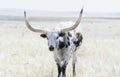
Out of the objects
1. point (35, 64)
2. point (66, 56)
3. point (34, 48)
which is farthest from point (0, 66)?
point (34, 48)

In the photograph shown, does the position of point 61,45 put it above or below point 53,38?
below

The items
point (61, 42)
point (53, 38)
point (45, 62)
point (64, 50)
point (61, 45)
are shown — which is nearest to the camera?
point (53, 38)

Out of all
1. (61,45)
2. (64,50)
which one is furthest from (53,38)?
(64,50)

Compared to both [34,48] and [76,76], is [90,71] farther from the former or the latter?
[34,48]

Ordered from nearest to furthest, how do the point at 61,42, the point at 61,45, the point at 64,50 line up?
A: the point at 61,42
the point at 61,45
the point at 64,50

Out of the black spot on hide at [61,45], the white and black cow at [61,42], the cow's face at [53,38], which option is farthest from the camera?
the black spot on hide at [61,45]

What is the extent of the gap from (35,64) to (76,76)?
6.53 feet

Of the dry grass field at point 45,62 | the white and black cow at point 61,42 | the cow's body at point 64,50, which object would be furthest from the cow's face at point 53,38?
the dry grass field at point 45,62

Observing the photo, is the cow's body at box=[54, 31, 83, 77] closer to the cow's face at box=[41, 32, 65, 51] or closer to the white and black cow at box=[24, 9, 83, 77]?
the white and black cow at box=[24, 9, 83, 77]

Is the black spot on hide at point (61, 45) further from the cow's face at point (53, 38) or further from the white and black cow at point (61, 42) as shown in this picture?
the cow's face at point (53, 38)

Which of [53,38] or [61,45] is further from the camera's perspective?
[61,45]

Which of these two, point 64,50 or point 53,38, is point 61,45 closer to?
point 64,50

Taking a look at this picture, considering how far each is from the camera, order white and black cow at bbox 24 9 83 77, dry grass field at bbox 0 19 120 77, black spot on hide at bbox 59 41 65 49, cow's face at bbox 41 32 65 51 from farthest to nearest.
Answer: dry grass field at bbox 0 19 120 77 → black spot on hide at bbox 59 41 65 49 → white and black cow at bbox 24 9 83 77 → cow's face at bbox 41 32 65 51

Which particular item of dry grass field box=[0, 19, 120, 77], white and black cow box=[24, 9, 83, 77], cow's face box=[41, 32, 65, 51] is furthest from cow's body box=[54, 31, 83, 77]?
dry grass field box=[0, 19, 120, 77]
